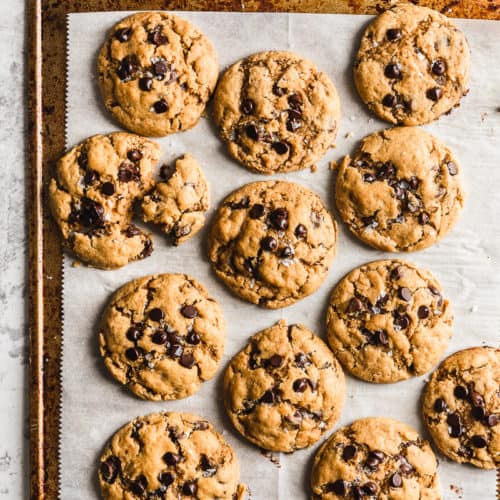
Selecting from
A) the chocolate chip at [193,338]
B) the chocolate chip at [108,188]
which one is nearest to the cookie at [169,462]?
the chocolate chip at [193,338]

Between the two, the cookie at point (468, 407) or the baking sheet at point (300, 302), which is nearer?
the cookie at point (468, 407)

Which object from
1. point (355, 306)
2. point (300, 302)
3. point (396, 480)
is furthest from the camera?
point (300, 302)

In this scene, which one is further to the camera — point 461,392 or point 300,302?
point 300,302

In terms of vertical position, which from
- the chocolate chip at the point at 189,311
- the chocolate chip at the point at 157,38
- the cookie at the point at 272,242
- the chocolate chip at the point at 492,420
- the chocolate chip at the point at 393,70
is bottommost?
the chocolate chip at the point at 492,420

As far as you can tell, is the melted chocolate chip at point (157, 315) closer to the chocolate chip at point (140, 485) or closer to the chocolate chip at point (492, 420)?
the chocolate chip at point (140, 485)

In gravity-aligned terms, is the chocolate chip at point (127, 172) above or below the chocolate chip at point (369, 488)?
above

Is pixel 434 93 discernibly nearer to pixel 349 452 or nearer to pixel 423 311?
pixel 423 311

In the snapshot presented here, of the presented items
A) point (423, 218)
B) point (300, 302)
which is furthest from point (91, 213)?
point (423, 218)

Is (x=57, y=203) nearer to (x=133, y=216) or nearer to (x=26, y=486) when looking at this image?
(x=133, y=216)

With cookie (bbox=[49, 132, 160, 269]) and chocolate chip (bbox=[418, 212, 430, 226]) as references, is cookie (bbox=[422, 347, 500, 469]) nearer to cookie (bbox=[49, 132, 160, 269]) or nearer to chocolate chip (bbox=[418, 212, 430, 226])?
chocolate chip (bbox=[418, 212, 430, 226])
